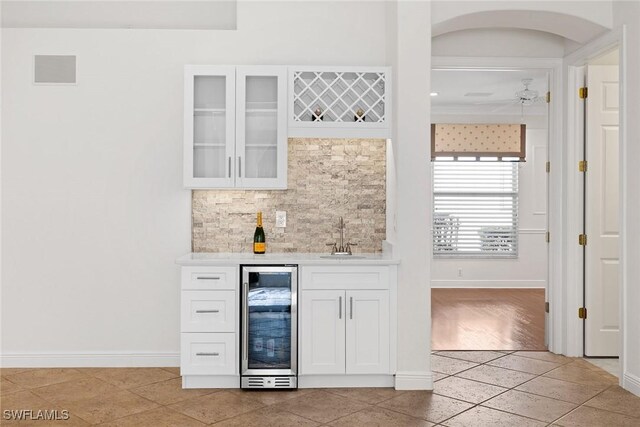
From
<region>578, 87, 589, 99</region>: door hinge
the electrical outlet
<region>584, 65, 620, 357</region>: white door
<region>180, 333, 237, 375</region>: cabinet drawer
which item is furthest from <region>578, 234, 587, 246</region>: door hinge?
<region>180, 333, 237, 375</region>: cabinet drawer

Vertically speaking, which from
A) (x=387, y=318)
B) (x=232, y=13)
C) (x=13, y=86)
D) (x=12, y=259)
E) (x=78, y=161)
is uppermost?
(x=232, y=13)

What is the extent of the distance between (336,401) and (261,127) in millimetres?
1960

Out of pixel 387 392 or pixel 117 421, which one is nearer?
pixel 117 421

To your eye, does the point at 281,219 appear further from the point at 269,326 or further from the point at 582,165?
the point at 582,165

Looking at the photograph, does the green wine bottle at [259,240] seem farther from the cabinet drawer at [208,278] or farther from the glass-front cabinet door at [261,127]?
the cabinet drawer at [208,278]

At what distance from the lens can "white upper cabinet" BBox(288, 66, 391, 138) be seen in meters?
4.04

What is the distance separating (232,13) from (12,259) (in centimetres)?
259

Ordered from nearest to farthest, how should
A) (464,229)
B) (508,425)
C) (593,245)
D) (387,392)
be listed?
(508,425), (387,392), (593,245), (464,229)

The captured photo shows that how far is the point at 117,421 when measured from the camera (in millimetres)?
3162

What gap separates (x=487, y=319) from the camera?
20.9 ft

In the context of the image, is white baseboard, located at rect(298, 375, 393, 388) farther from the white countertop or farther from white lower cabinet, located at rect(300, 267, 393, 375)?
the white countertop

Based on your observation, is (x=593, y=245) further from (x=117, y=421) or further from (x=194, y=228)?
(x=117, y=421)

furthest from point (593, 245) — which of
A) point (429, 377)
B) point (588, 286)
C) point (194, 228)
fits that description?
point (194, 228)

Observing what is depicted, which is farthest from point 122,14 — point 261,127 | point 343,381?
point 343,381
